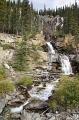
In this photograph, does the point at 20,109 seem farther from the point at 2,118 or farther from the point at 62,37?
the point at 62,37

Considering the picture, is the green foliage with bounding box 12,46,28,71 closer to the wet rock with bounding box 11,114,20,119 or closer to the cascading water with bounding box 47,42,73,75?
the cascading water with bounding box 47,42,73,75

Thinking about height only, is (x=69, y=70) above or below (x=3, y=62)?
below

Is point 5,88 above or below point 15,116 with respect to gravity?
above

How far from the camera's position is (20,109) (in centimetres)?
2661

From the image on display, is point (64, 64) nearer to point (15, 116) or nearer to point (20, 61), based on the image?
point (20, 61)

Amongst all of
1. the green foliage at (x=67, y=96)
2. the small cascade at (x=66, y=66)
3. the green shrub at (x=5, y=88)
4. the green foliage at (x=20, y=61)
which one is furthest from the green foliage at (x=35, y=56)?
the green foliage at (x=67, y=96)

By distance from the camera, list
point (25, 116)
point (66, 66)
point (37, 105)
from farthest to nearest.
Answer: point (66, 66)
point (37, 105)
point (25, 116)

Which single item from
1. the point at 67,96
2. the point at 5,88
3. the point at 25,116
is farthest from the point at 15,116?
the point at 67,96

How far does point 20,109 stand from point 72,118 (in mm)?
7715

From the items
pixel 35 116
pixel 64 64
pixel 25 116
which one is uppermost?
pixel 64 64

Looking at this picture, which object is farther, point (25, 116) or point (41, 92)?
point (41, 92)

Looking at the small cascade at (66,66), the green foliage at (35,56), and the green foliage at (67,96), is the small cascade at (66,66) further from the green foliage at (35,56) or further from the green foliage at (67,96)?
the green foliage at (67,96)

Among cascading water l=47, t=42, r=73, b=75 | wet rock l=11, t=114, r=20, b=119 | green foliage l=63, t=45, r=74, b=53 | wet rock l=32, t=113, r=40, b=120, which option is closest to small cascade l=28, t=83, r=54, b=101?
wet rock l=32, t=113, r=40, b=120

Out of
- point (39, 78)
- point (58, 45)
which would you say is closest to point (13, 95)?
point (39, 78)
